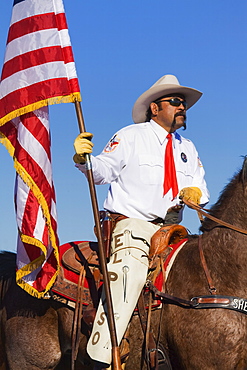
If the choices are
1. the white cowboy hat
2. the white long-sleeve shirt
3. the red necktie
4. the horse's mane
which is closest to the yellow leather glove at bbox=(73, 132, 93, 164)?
the white long-sleeve shirt

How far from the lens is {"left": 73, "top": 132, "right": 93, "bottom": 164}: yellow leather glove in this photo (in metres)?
6.39

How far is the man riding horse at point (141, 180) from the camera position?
6660 millimetres

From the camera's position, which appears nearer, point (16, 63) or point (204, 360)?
point (204, 360)

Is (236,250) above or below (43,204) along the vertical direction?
below

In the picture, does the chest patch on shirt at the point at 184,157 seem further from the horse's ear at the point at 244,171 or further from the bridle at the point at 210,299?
the horse's ear at the point at 244,171

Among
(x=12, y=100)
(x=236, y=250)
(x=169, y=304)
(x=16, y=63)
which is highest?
(x=16, y=63)

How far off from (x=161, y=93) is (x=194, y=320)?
2.98 metres

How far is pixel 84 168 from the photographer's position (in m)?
6.67

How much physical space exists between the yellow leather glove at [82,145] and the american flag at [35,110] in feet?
2.46

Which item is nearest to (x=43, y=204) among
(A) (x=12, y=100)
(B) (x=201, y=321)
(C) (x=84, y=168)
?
(C) (x=84, y=168)

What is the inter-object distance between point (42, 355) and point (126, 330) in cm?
142

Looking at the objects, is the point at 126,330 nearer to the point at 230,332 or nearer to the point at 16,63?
the point at 230,332

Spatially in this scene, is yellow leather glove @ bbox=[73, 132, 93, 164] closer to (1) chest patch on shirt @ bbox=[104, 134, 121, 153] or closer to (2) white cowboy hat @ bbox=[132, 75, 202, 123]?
(1) chest patch on shirt @ bbox=[104, 134, 121, 153]

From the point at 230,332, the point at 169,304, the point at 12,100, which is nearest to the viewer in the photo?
the point at 230,332
